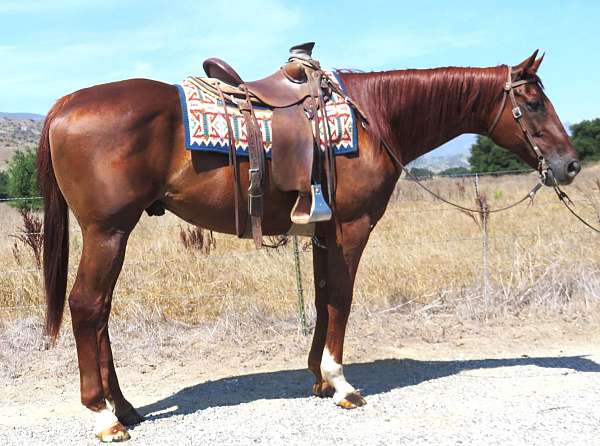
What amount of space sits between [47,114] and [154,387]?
2.28 m

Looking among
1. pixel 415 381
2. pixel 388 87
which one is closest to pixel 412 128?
pixel 388 87

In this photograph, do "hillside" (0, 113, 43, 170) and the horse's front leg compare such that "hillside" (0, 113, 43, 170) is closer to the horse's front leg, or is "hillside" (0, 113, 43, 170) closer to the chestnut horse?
the chestnut horse

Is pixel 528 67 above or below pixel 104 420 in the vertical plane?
above

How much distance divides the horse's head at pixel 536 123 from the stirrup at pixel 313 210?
5.12 ft

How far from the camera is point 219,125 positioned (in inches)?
153

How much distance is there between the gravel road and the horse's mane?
1.89 metres

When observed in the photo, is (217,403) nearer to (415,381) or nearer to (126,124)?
(415,381)

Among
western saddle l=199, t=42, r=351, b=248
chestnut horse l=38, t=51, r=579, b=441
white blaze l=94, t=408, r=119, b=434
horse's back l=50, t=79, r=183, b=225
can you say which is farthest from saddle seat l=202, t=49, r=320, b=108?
white blaze l=94, t=408, r=119, b=434

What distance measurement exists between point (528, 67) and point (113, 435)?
148 inches

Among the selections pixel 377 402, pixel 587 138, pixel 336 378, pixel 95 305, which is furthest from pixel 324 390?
pixel 587 138

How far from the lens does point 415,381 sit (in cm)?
484

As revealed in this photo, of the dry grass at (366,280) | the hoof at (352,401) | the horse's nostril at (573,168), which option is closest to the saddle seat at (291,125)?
the hoof at (352,401)

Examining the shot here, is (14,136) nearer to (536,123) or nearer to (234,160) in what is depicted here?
(234,160)

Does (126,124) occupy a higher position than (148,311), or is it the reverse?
(126,124)
